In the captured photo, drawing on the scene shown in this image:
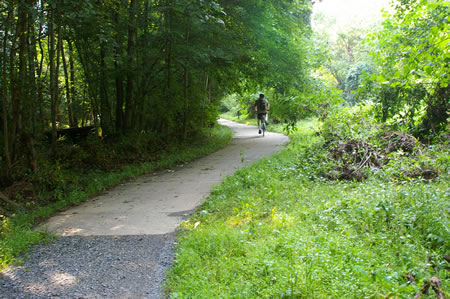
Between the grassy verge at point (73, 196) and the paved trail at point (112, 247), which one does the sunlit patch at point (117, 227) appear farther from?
the grassy verge at point (73, 196)

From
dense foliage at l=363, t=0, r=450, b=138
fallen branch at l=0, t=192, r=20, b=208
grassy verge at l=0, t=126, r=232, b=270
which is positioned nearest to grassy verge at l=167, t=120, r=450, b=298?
dense foliage at l=363, t=0, r=450, b=138

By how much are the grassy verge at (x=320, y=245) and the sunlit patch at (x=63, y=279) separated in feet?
3.55

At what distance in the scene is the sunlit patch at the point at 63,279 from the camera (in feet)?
11.9

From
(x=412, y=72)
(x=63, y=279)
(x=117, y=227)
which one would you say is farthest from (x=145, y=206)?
(x=412, y=72)

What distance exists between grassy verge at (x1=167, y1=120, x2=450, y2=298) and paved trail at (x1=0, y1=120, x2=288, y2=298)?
14.2 inches

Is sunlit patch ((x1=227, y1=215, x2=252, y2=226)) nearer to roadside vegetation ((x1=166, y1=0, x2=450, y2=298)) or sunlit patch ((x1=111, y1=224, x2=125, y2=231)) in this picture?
roadside vegetation ((x1=166, y1=0, x2=450, y2=298))

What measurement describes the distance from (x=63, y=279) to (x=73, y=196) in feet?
12.3

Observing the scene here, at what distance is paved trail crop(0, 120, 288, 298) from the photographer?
3.55m

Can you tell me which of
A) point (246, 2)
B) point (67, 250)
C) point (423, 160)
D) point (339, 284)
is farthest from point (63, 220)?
point (246, 2)

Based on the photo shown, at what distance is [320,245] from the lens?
3.80 meters

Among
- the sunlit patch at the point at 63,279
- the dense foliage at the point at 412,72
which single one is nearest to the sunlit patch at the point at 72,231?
the sunlit patch at the point at 63,279

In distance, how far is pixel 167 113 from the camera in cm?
1233

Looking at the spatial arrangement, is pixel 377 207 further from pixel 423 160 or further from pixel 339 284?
pixel 423 160

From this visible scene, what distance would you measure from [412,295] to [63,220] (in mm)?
5347
